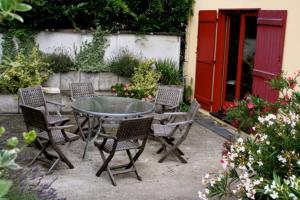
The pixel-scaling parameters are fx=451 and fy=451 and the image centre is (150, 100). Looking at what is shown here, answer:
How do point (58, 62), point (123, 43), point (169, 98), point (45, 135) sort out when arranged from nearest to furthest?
1. point (45, 135)
2. point (169, 98)
3. point (58, 62)
4. point (123, 43)

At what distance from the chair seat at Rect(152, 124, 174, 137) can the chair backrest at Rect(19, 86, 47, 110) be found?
6.50 ft

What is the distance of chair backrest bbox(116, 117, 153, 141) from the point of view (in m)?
5.54

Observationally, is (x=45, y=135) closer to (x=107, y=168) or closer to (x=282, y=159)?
(x=107, y=168)

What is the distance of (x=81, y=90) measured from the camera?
813cm

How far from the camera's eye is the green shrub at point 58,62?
9945 millimetres

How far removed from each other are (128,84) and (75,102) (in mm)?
3219

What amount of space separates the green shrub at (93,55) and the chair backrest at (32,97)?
2.86 metres

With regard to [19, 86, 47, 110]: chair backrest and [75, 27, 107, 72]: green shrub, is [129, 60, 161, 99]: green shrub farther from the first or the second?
A: [19, 86, 47, 110]: chair backrest

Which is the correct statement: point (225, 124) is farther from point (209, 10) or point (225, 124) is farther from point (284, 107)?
point (284, 107)

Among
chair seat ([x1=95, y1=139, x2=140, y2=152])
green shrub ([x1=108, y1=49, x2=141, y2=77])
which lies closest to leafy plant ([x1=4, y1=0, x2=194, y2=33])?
green shrub ([x1=108, y1=49, x2=141, y2=77])

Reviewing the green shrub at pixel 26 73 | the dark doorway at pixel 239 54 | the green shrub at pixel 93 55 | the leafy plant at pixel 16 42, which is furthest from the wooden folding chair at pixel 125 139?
the leafy plant at pixel 16 42

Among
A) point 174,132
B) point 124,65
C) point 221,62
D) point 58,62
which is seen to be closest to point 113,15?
point 124,65

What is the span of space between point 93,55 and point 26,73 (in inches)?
67.9

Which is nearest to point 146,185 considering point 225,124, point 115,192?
point 115,192
